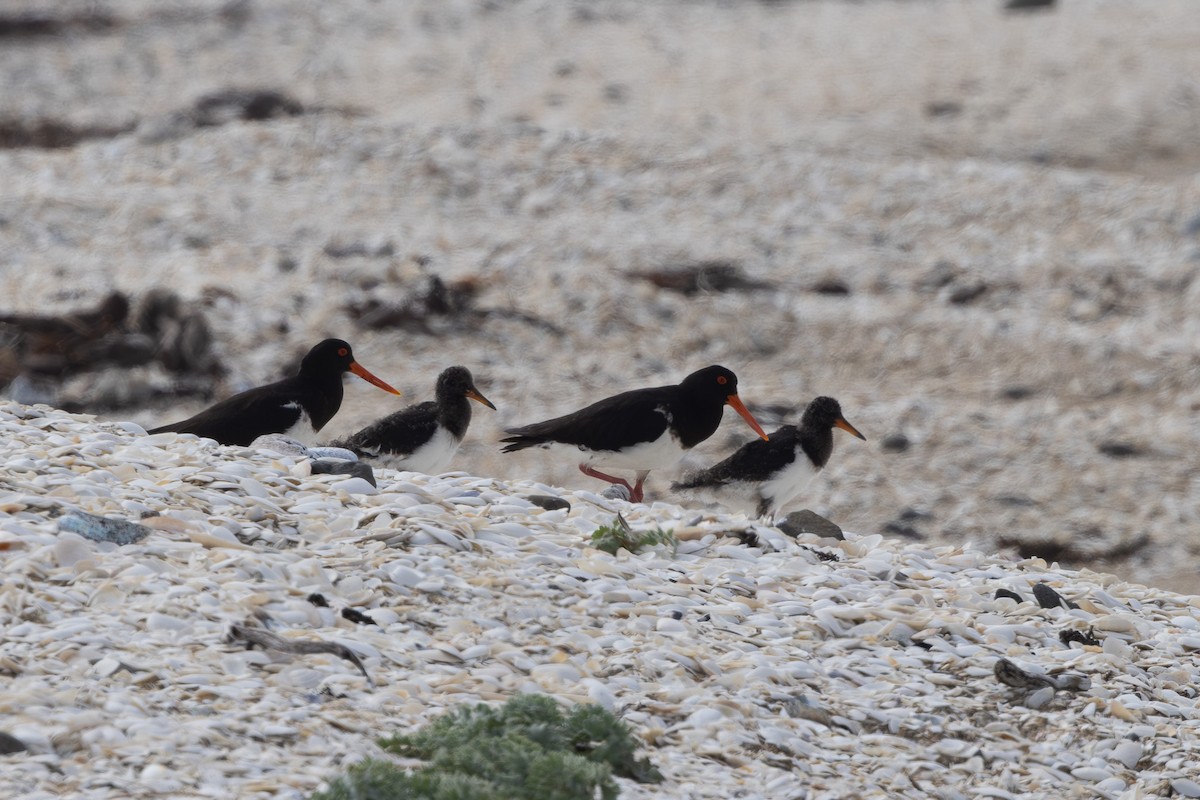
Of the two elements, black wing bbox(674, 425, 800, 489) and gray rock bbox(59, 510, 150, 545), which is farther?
black wing bbox(674, 425, 800, 489)

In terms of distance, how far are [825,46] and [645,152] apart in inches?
293

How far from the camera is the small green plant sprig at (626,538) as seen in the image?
6.85 m

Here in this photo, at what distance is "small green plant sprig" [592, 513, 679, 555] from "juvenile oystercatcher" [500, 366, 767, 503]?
90.6 inches

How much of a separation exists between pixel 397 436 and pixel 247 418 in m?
0.92

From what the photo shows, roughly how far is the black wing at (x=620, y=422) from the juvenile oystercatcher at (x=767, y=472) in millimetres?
579

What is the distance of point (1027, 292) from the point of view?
641 inches

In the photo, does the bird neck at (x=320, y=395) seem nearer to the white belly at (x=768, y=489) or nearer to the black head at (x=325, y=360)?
the black head at (x=325, y=360)

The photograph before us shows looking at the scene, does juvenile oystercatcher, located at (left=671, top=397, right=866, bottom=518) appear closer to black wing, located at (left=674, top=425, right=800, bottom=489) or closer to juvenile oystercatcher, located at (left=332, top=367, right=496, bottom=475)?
black wing, located at (left=674, top=425, right=800, bottom=489)

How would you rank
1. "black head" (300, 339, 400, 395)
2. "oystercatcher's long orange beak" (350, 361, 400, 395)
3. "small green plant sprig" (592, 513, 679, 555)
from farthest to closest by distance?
"oystercatcher's long orange beak" (350, 361, 400, 395), "black head" (300, 339, 400, 395), "small green plant sprig" (592, 513, 679, 555)

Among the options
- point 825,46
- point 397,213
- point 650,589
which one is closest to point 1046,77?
point 825,46

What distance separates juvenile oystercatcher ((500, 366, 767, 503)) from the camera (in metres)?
9.55

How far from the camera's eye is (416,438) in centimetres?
956

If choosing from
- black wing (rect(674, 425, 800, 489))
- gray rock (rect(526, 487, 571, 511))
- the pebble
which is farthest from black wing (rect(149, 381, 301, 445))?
black wing (rect(674, 425, 800, 489))

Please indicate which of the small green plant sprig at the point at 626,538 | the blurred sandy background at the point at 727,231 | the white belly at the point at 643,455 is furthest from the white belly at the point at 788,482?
the small green plant sprig at the point at 626,538
